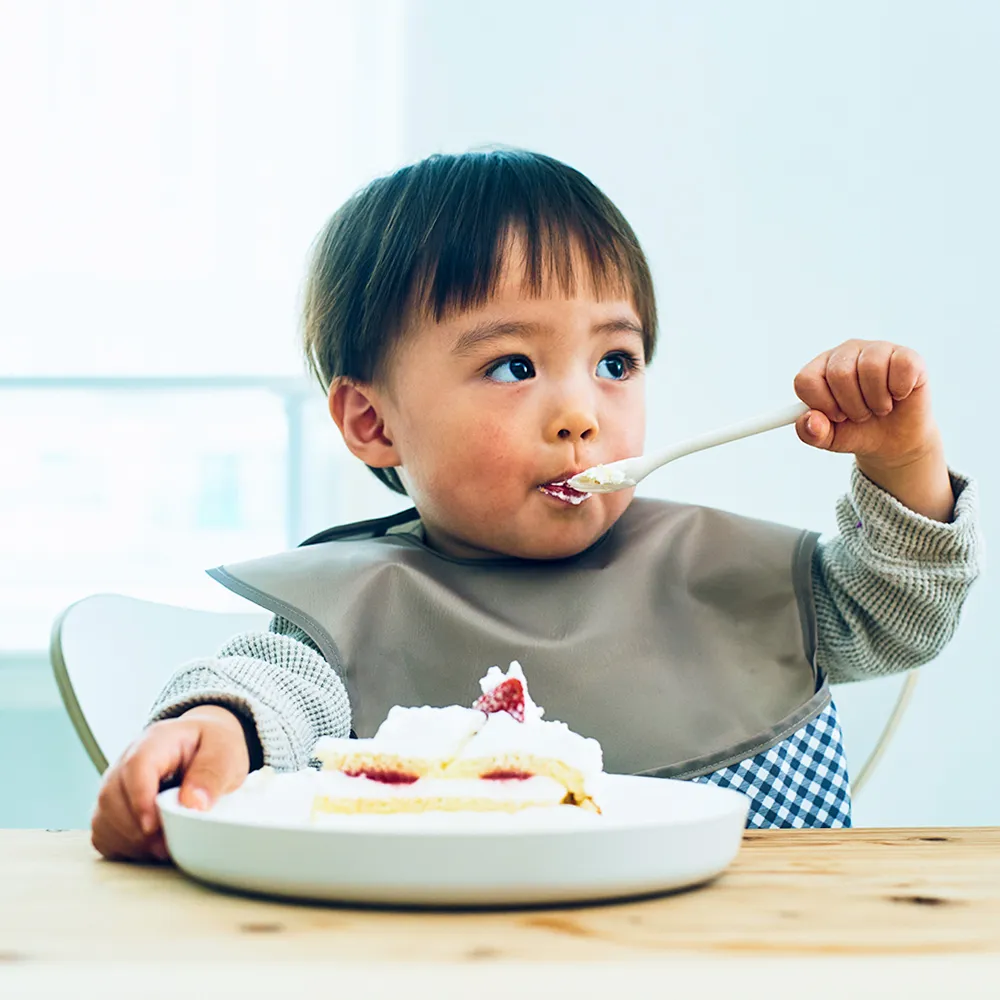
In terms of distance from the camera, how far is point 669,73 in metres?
2.21

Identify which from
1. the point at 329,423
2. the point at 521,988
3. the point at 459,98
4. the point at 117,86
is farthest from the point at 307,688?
the point at 117,86

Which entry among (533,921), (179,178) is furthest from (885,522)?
(179,178)

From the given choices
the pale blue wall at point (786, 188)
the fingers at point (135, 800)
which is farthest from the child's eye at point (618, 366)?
the pale blue wall at point (786, 188)

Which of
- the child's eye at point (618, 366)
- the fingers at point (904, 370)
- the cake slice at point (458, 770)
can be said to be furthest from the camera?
the child's eye at point (618, 366)

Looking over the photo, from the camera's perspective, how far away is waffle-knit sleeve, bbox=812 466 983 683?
1100mm

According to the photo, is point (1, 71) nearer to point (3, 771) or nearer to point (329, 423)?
point (329, 423)

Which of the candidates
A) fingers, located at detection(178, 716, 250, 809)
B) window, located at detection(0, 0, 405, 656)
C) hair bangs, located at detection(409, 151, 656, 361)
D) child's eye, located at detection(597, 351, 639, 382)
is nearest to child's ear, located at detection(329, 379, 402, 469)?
hair bangs, located at detection(409, 151, 656, 361)

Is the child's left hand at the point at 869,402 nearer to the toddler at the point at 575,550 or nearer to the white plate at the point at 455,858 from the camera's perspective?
the toddler at the point at 575,550

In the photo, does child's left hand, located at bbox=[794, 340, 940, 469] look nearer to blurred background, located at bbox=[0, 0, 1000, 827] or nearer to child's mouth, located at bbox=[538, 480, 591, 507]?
child's mouth, located at bbox=[538, 480, 591, 507]

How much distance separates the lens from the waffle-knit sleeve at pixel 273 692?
0.81 metres

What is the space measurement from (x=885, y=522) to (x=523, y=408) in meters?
0.34

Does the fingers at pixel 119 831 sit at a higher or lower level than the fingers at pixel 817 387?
lower

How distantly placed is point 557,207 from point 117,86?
4.42 ft

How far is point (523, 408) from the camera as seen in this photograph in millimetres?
1134
